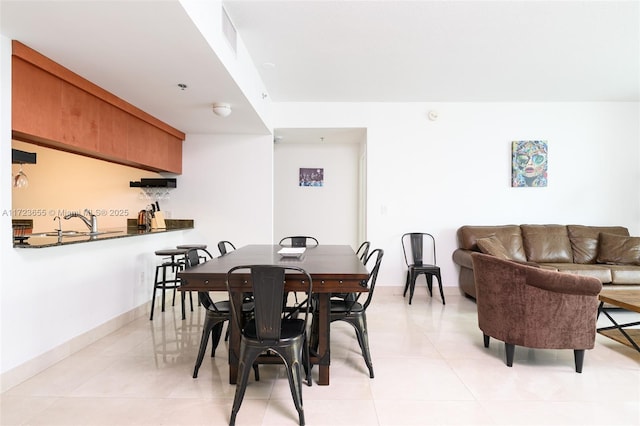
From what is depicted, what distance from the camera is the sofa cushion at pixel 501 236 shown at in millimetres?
4473

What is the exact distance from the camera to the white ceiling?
2.10 metres

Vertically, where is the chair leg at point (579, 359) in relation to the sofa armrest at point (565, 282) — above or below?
below

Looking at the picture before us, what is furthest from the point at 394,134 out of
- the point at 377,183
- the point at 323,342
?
the point at 323,342

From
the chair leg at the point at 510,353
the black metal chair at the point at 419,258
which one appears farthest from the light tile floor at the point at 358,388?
the black metal chair at the point at 419,258

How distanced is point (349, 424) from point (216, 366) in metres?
1.16

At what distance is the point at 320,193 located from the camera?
608 cm

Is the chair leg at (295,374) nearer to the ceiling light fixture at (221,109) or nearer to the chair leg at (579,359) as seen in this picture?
the chair leg at (579,359)

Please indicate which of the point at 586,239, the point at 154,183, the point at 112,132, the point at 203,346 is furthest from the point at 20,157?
the point at 586,239

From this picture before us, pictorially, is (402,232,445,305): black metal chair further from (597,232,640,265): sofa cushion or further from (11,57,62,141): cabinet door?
(11,57,62,141): cabinet door

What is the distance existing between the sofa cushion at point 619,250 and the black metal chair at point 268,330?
4.31m

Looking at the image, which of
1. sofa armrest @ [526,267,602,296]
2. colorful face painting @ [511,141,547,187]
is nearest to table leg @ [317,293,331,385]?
sofa armrest @ [526,267,602,296]

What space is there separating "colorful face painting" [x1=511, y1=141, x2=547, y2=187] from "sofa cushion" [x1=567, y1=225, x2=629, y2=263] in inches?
30.4

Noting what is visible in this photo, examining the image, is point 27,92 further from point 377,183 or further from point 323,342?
point 377,183

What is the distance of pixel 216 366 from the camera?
2545 millimetres
